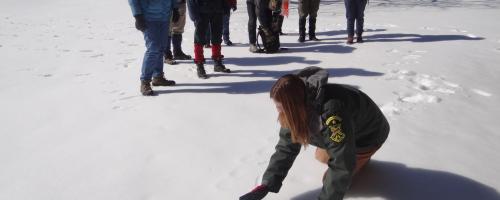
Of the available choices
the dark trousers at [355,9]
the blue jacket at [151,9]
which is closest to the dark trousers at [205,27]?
the blue jacket at [151,9]

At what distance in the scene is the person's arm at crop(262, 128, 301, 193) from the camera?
2.38 meters

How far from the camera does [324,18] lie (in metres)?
10.9

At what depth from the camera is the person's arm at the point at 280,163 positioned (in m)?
2.38

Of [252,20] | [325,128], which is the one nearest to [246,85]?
[252,20]

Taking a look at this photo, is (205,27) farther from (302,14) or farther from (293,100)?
(293,100)

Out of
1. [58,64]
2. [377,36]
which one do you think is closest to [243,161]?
[58,64]

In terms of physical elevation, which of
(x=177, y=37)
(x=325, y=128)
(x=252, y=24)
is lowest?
(x=325, y=128)

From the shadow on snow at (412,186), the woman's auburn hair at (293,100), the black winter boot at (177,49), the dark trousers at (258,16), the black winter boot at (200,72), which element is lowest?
the shadow on snow at (412,186)

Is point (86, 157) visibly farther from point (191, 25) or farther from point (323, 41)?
point (191, 25)

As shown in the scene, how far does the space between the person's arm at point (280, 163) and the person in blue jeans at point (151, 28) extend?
2.40 m

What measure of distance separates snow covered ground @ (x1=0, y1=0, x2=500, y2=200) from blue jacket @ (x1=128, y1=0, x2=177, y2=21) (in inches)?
32.2

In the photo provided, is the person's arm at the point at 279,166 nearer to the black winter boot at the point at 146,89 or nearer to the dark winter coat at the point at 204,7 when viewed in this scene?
the black winter boot at the point at 146,89

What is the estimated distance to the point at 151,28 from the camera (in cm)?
441

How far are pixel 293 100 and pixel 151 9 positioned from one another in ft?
9.44
